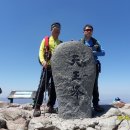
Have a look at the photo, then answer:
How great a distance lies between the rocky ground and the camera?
10.3 meters

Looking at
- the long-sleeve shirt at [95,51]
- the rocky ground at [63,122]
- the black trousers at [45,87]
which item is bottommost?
the rocky ground at [63,122]

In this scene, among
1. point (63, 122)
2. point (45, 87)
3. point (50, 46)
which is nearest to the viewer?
point (63, 122)

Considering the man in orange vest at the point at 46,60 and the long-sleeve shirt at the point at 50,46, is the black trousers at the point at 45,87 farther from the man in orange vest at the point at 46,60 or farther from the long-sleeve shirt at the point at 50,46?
the long-sleeve shirt at the point at 50,46

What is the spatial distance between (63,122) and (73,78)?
5.42 feet

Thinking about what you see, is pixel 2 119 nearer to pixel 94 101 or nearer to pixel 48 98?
pixel 48 98

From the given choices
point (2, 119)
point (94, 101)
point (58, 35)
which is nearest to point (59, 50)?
point (58, 35)

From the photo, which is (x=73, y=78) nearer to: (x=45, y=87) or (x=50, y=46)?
(x=45, y=87)

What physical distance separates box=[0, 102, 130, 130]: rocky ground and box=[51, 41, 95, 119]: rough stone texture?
43 centimetres

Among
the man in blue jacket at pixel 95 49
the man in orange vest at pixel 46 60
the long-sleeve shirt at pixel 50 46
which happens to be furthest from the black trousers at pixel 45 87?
the man in blue jacket at pixel 95 49

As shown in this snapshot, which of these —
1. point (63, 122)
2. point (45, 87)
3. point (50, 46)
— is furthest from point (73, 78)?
point (63, 122)

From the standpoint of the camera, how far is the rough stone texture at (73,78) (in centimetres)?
1118

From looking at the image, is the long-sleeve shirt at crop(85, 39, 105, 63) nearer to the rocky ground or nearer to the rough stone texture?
the rough stone texture

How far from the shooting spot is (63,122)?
35.2 feet

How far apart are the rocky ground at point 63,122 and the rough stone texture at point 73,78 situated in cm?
43
